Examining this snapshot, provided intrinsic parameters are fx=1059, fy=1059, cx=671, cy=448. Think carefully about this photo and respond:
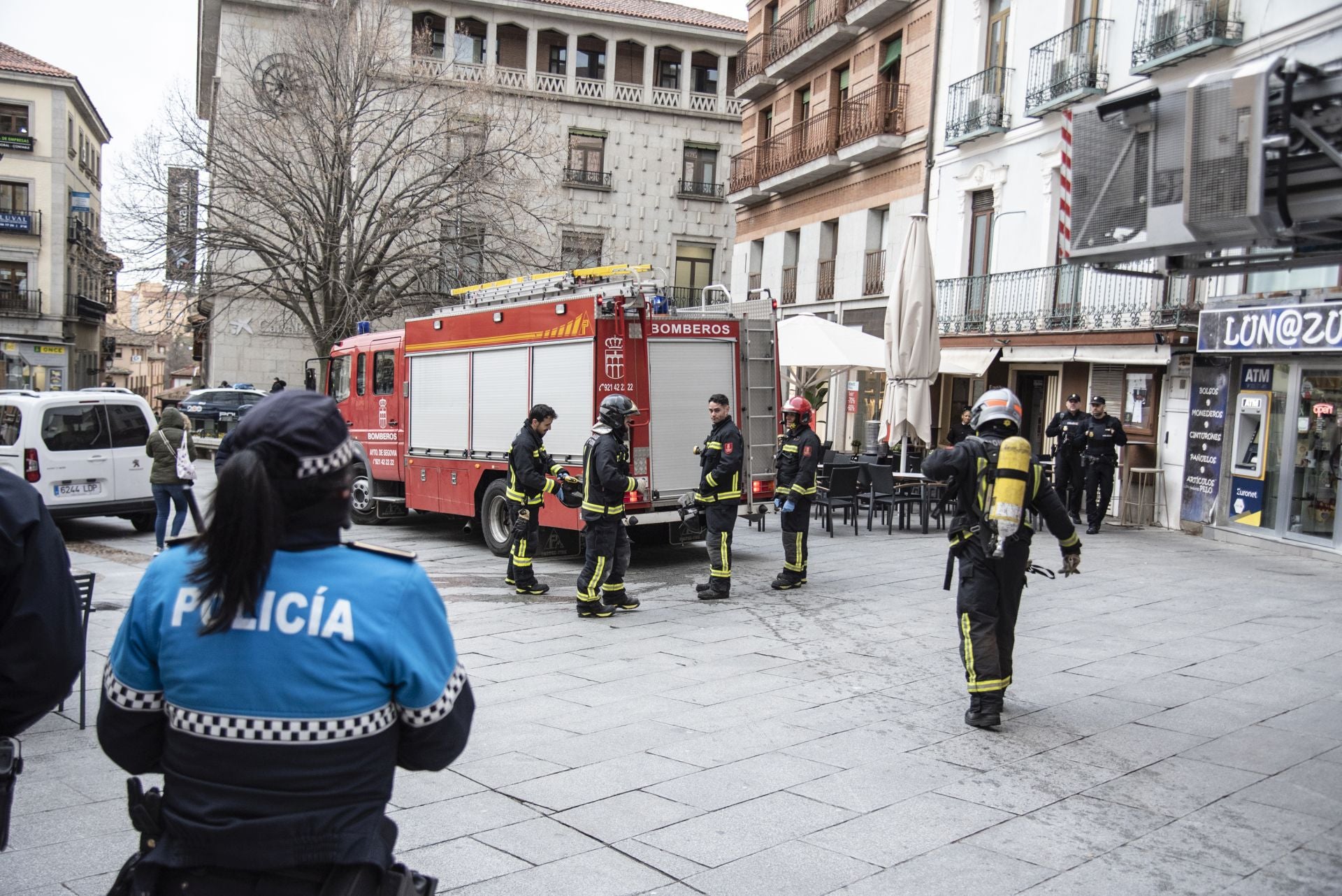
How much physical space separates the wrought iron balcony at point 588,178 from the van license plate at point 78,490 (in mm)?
27056

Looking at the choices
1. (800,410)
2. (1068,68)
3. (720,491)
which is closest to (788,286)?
(1068,68)

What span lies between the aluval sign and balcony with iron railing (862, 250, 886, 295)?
10179 millimetres

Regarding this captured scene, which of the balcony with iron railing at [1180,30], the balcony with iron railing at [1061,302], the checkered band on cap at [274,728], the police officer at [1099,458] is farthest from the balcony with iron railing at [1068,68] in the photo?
the checkered band on cap at [274,728]

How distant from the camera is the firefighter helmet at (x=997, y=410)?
20.8 feet

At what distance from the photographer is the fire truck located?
1118 centimetres

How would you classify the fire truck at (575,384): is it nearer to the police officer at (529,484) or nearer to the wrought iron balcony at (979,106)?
the police officer at (529,484)

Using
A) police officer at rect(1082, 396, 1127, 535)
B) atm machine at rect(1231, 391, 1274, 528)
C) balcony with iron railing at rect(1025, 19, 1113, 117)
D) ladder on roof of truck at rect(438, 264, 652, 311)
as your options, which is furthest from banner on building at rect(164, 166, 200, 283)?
atm machine at rect(1231, 391, 1274, 528)

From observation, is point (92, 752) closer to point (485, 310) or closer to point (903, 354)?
point (485, 310)

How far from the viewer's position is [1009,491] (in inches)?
236

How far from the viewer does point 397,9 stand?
27156mm

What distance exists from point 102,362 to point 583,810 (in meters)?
72.4

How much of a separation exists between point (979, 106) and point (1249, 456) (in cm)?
932

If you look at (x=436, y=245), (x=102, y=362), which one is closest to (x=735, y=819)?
(x=436, y=245)

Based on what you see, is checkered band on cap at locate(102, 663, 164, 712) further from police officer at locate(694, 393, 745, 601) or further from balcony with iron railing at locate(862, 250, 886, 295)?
balcony with iron railing at locate(862, 250, 886, 295)
